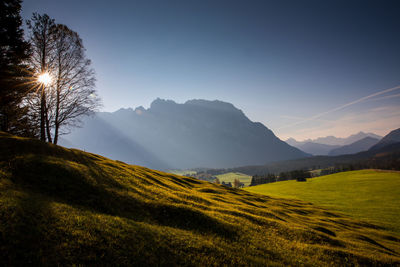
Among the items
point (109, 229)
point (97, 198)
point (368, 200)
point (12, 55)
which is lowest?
point (368, 200)

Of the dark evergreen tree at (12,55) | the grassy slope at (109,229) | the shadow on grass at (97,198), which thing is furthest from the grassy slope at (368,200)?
the dark evergreen tree at (12,55)

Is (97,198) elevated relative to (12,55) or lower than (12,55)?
lower

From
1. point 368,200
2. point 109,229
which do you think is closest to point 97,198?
point 109,229

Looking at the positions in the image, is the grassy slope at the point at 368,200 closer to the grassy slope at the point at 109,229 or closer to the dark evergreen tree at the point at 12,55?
the grassy slope at the point at 109,229

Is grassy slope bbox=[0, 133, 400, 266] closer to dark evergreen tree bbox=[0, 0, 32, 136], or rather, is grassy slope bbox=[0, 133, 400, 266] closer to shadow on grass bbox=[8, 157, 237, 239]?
shadow on grass bbox=[8, 157, 237, 239]

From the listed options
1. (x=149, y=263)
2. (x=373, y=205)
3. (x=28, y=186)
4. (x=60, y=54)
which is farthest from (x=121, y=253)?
(x=373, y=205)

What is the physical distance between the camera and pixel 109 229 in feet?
31.6

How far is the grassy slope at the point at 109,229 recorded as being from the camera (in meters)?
7.62

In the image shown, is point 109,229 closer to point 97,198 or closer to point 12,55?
point 97,198

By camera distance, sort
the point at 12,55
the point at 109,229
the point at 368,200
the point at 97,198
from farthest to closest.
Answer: the point at 368,200
the point at 12,55
the point at 97,198
the point at 109,229

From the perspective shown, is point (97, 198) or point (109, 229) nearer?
point (109, 229)

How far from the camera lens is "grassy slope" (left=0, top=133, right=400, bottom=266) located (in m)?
7.62

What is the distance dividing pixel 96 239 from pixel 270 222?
18.0 metres

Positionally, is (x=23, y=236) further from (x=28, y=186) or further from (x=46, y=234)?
(x=28, y=186)
